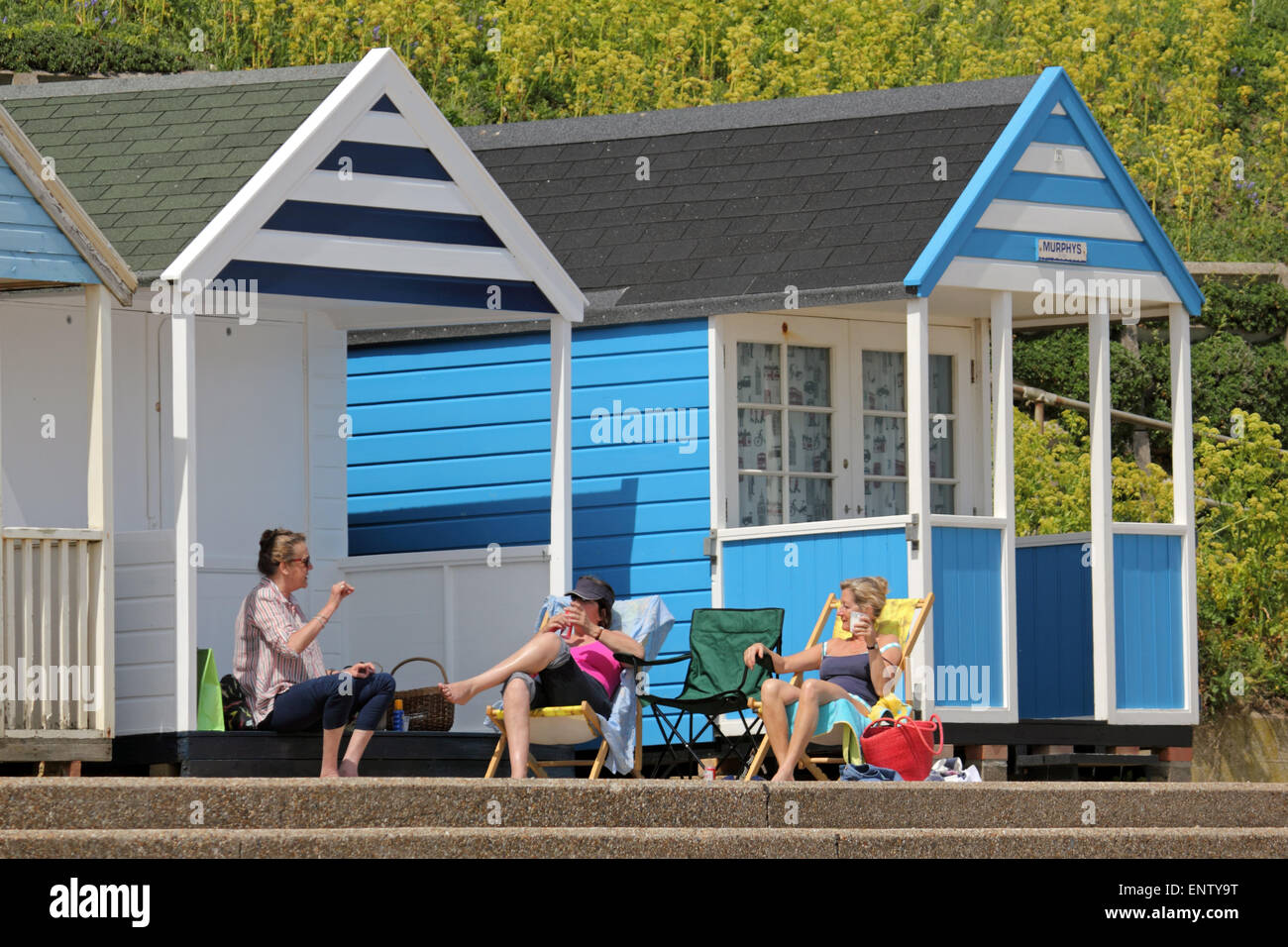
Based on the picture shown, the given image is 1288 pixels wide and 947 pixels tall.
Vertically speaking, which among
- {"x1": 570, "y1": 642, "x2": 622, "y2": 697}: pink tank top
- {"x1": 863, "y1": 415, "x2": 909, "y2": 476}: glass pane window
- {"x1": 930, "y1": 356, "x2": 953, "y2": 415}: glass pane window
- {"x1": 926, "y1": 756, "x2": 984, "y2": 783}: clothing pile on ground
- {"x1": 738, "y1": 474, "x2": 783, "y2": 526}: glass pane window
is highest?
{"x1": 930, "y1": 356, "x2": 953, "y2": 415}: glass pane window

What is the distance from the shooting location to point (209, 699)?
33.3 feet

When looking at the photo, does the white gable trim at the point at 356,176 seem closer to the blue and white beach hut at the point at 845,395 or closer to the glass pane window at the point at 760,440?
the blue and white beach hut at the point at 845,395

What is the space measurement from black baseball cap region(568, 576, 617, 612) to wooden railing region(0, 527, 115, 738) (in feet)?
6.89

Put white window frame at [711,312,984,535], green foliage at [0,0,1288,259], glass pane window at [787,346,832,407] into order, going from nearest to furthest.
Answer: white window frame at [711,312,984,535] < glass pane window at [787,346,832,407] < green foliage at [0,0,1288,259]

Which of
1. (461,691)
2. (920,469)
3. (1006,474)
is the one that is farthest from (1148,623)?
(461,691)

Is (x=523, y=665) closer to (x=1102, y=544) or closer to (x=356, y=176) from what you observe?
(x=356, y=176)

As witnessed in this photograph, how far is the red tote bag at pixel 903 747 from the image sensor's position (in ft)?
32.2

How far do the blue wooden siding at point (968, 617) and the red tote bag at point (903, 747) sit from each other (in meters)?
1.52

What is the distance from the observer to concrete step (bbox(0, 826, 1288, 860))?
6867 millimetres

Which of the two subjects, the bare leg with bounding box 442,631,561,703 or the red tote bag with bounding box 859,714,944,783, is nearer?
the red tote bag with bounding box 859,714,944,783

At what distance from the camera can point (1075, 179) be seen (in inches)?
475

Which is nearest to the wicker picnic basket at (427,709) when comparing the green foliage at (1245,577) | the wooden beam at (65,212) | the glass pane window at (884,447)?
the wooden beam at (65,212)

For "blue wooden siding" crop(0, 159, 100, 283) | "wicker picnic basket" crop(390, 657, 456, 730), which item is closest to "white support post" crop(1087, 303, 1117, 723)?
"wicker picnic basket" crop(390, 657, 456, 730)

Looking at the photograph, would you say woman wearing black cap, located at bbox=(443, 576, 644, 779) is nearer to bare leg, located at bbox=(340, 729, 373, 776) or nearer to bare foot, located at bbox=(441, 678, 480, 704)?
bare foot, located at bbox=(441, 678, 480, 704)
